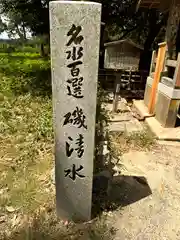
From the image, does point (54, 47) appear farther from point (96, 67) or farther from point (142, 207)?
point (142, 207)

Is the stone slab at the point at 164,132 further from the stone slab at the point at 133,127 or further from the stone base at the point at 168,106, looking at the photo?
the stone slab at the point at 133,127

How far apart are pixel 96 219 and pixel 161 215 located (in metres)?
0.74

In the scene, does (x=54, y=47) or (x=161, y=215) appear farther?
(x=161, y=215)

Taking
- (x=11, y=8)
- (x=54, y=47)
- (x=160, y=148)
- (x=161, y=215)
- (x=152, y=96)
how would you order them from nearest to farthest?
(x=54, y=47), (x=161, y=215), (x=160, y=148), (x=152, y=96), (x=11, y=8)

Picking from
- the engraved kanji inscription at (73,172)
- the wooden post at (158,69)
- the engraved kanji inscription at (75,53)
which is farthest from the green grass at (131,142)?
the engraved kanji inscription at (75,53)

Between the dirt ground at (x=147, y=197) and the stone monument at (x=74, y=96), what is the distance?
500 millimetres

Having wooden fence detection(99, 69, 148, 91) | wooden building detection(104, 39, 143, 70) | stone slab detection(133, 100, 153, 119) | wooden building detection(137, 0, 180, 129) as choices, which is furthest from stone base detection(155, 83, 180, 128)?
wooden fence detection(99, 69, 148, 91)

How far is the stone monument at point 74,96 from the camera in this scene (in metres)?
1.75

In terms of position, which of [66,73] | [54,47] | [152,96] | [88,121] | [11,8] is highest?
[11,8]

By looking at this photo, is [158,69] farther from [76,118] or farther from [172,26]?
[76,118]

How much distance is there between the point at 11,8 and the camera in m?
12.3

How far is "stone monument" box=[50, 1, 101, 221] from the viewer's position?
1.75 metres

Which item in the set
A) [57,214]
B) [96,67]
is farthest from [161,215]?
[96,67]

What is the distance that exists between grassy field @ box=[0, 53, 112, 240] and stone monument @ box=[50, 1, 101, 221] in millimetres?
193
